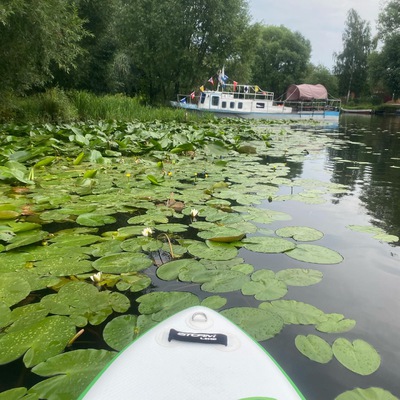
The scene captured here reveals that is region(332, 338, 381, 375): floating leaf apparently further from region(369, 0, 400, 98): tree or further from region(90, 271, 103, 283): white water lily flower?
region(369, 0, 400, 98): tree

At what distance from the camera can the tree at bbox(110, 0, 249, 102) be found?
13008 millimetres

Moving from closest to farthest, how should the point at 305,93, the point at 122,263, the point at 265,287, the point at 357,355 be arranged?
the point at 357,355, the point at 265,287, the point at 122,263, the point at 305,93

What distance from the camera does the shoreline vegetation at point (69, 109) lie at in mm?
6137

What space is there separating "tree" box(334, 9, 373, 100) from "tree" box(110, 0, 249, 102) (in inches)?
953

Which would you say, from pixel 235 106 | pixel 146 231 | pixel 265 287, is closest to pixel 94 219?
pixel 146 231

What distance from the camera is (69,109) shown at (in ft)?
22.1

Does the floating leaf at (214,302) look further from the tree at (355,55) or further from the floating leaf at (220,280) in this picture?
the tree at (355,55)

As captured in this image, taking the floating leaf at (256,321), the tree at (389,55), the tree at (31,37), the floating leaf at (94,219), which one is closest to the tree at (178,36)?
the tree at (31,37)

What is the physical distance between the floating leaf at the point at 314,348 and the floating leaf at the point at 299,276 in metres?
0.27

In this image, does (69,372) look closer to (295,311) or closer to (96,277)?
(96,277)

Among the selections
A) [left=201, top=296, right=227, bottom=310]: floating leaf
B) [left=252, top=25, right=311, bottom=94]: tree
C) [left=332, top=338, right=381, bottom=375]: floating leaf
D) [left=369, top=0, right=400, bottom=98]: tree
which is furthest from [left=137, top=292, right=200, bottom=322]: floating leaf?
[left=252, top=25, right=311, bottom=94]: tree

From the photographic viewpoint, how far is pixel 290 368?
806 mm

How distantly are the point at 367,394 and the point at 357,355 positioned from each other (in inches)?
4.4

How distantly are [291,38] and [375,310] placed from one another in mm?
39369
